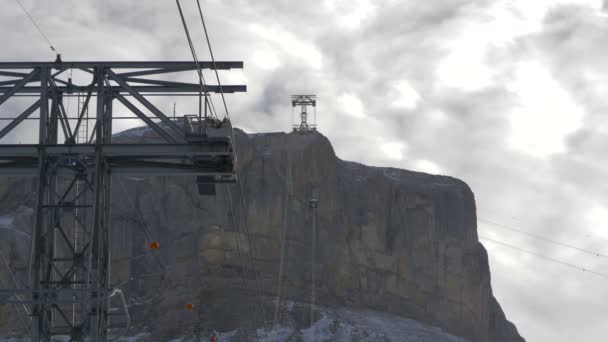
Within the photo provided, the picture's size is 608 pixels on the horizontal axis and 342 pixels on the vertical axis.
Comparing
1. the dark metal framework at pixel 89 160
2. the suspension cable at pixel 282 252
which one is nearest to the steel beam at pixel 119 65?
the dark metal framework at pixel 89 160

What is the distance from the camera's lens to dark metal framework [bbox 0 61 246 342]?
39156 millimetres

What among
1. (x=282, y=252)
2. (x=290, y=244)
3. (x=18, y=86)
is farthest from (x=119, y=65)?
(x=290, y=244)

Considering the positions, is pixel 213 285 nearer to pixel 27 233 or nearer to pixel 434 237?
pixel 27 233

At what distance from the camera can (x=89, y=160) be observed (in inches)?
1606

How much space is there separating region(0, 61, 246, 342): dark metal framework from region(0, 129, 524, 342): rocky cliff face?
6529 centimetres

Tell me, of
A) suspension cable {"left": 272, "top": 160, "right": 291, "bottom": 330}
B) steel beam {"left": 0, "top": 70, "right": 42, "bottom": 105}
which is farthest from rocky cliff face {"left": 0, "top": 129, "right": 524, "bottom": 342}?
steel beam {"left": 0, "top": 70, "right": 42, "bottom": 105}

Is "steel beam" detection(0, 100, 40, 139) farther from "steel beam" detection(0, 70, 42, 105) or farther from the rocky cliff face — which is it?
the rocky cliff face

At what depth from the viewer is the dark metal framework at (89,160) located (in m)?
39.2

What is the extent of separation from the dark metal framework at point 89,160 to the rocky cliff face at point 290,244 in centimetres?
6529

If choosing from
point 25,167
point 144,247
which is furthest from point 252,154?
point 25,167

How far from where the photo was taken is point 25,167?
137ft

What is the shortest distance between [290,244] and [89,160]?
7796 centimetres

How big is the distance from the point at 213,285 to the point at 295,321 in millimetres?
9224

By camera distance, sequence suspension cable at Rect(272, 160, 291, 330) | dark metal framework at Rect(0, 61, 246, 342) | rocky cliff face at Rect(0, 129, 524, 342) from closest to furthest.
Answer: dark metal framework at Rect(0, 61, 246, 342) < suspension cable at Rect(272, 160, 291, 330) < rocky cliff face at Rect(0, 129, 524, 342)
